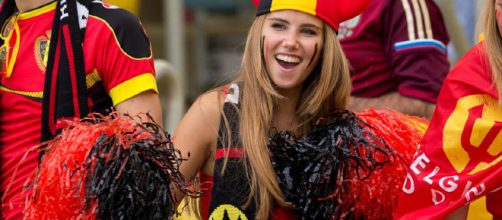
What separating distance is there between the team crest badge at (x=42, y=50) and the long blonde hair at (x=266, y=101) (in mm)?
667

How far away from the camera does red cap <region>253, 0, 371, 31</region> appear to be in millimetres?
4254

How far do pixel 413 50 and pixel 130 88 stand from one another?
5.01ft

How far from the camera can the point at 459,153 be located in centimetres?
393

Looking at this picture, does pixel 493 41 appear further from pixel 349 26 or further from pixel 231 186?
pixel 349 26

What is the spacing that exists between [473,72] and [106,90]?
46.0 inches

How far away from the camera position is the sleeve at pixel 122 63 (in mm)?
4074

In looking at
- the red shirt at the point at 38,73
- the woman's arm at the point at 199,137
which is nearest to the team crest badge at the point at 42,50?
the red shirt at the point at 38,73

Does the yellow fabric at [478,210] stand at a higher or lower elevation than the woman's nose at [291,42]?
lower

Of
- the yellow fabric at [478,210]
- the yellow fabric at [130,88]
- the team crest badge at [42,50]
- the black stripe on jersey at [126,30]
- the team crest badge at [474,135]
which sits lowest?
the yellow fabric at [478,210]

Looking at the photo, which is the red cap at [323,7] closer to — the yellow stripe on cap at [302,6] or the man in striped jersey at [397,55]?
the yellow stripe on cap at [302,6]

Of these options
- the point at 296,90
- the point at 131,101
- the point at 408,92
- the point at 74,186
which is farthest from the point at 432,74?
the point at 74,186

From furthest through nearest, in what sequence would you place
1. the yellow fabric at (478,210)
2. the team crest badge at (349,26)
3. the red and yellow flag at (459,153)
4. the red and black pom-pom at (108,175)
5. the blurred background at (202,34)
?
1. the blurred background at (202,34)
2. the team crest badge at (349,26)
3. the yellow fabric at (478,210)
4. the red and yellow flag at (459,153)
5. the red and black pom-pom at (108,175)

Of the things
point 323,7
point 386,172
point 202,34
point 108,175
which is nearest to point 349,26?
point 323,7

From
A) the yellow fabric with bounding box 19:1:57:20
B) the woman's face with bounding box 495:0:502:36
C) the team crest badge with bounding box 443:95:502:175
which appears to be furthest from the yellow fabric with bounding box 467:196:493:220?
the yellow fabric with bounding box 19:1:57:20
